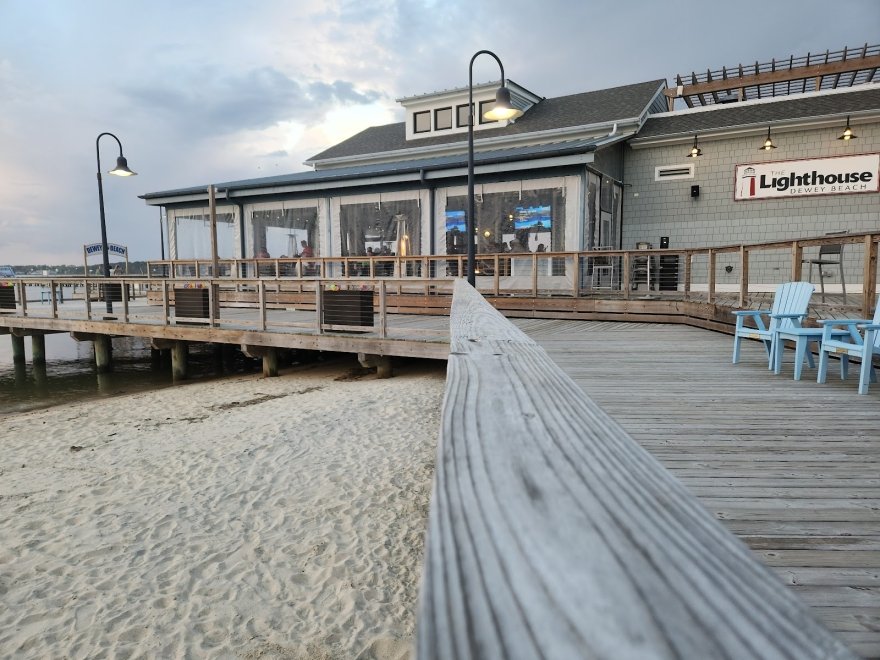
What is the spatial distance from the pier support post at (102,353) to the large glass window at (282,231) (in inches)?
229

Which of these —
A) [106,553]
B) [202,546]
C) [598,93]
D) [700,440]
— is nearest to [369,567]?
[202,546]

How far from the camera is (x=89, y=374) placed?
14359 millimetres

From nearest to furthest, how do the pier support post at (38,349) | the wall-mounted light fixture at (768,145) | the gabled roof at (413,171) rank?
the gabled roof at (413,171) → the wall-mounted light fixture at (768,145) → the pier support post at (38,349)

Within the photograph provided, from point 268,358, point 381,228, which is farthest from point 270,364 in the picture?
point 381,228

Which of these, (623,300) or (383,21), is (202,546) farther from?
(383,21)

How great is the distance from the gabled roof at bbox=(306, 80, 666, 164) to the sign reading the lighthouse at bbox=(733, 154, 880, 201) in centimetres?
390

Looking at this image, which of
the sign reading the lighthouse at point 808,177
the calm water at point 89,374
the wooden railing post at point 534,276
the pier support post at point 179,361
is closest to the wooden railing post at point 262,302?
the pier support post at point 179,361

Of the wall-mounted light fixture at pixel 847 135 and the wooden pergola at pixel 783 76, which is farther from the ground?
the wooden pergola at pixel 783 76

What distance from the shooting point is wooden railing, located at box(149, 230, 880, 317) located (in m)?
11.2

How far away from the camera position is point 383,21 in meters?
46.8

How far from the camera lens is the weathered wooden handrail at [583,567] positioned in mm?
328

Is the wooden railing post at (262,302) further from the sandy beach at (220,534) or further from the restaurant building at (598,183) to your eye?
the restaurant building at (598,183)

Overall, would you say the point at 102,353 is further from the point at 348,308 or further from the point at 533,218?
the point at 533,218

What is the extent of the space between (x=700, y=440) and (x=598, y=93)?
63.8ft
